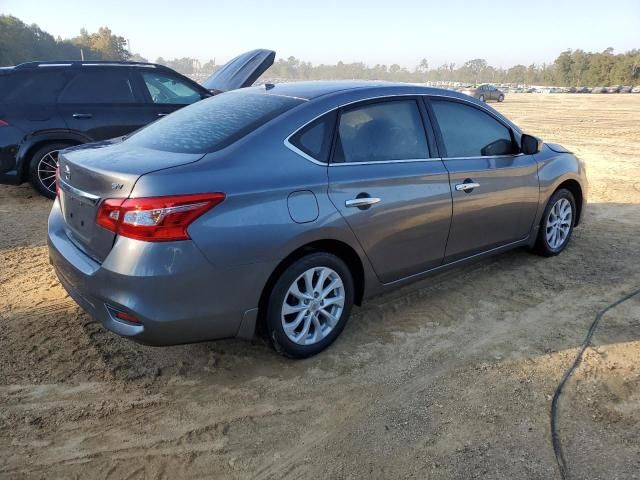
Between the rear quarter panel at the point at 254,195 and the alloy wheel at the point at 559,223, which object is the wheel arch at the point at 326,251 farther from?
the alloy wheel at the point at 559,223

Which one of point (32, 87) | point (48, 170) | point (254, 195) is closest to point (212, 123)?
point (254, 195)

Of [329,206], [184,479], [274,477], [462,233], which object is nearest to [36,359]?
[184,479]

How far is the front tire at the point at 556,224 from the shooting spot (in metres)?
4.77

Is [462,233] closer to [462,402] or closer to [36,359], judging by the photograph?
[462,402]

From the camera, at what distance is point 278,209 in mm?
2791

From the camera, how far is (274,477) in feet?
7.63

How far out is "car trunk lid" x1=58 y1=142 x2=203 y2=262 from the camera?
2.63 meters

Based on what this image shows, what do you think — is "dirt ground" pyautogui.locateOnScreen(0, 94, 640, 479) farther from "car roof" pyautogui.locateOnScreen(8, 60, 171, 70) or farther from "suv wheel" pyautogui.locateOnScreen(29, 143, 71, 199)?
"car roof" pyautogui.locateOnScreen(8, 60, 171, 70)

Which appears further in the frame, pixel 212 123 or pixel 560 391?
pixel 212 123

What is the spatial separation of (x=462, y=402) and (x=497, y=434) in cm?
28

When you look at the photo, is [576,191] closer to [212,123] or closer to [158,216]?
[212,123]

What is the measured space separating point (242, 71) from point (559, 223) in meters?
6.70

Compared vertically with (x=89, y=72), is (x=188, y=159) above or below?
below

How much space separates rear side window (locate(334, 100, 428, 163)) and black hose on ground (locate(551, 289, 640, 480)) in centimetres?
165
